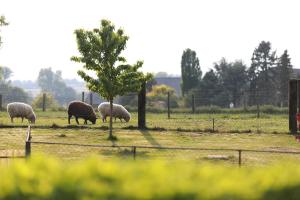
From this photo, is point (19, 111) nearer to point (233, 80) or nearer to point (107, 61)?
point (107, 61)

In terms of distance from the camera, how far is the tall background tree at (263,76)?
7562cm

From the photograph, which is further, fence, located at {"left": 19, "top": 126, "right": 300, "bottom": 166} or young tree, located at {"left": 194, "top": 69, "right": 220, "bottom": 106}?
young tree, located at {"left": 194, "top": 69, "right": 220, "bottom": 106}

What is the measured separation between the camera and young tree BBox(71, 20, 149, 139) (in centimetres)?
2375

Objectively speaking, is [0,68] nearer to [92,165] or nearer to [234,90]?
[92,165]

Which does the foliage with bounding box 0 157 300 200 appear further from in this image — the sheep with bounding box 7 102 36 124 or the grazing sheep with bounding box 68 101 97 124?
the sheep with bounding box 7 102 36 124

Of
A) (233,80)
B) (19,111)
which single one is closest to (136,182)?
(19,111)

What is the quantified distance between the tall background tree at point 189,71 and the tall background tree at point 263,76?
9.47 meters

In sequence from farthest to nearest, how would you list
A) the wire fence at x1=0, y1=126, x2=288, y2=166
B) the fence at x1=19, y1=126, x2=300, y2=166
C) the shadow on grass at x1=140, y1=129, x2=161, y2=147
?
the shadow on grass at x1=140, y1=129, x2=161, y2=147
the fence at x1=19, y1=126, x2=300, y2=166
the wire fence at x1=0, y1=126, x2=288, y2=166

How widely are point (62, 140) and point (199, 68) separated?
69212 millimetres

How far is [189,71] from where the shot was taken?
87.4 m

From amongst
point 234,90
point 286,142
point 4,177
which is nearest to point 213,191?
point 4,177

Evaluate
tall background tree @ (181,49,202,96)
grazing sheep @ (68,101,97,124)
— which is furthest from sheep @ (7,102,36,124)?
tall background tree @ (181,49,202,96)

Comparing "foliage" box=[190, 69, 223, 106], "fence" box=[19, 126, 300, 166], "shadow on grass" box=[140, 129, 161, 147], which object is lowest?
"fence" box=[19, 126, 300, 166]

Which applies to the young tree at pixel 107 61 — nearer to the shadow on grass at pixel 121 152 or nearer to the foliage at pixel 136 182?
the shadow on grass at pixel 121 152
